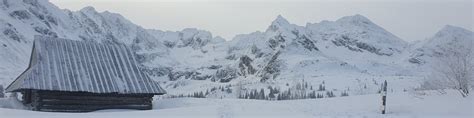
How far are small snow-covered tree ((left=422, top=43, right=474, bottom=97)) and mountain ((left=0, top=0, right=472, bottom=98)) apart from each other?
19141 mm

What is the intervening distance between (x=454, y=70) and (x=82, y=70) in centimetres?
1609

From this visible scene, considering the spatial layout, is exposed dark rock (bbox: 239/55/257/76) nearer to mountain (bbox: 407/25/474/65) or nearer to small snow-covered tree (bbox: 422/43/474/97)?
mountain (bbox: 407/25/474/65)

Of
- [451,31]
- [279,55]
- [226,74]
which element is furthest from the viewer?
[226,74]

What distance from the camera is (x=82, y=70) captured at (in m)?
25.6

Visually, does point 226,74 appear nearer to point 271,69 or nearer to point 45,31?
point 271,69

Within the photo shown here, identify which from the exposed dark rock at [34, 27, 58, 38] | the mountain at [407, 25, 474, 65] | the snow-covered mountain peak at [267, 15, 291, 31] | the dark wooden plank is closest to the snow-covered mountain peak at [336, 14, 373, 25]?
the mountain at [407, 25, 474, 65]

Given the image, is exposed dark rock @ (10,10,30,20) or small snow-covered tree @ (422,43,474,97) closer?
small snow-covered tree @ (422,43,474,97)

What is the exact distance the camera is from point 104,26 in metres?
195

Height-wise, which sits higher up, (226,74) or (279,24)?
(279,24)

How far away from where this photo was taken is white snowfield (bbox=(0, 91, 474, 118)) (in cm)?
1967

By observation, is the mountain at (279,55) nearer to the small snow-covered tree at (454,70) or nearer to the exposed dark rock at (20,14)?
the exposed dark rock at (20,14)

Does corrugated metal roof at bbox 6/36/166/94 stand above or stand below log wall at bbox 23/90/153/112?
above

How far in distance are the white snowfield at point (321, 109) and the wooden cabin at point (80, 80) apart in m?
2.93

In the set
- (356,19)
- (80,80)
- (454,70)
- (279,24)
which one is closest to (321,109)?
(454,70)
